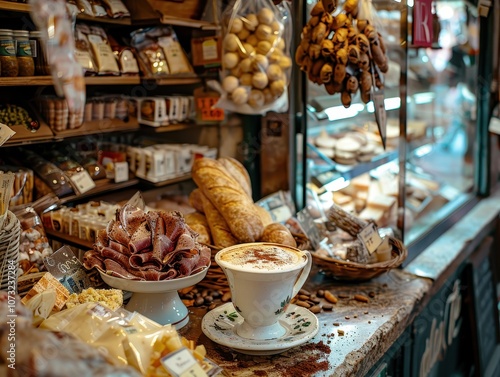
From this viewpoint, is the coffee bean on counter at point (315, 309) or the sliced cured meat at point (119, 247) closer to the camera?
the sliced cured meat at point (119, 247)

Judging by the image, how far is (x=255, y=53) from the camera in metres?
2.57

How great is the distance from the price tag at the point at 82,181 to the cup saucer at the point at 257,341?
1.01 metres

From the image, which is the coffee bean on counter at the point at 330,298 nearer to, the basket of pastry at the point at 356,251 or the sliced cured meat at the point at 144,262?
the basket of pastry at the point at 356,251

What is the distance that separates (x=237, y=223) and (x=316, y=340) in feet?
1.79

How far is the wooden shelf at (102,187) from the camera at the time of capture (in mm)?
2564

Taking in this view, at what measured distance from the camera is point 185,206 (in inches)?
116

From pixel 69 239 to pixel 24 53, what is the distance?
72 cm

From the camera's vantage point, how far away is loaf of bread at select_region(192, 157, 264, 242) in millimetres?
2148

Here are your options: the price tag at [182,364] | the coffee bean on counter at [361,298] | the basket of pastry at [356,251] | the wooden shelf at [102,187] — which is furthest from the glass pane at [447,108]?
the price tag at [182,364]

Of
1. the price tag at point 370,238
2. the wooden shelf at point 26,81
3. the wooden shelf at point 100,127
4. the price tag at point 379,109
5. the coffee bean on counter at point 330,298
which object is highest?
the wooden shelf at point 26,81

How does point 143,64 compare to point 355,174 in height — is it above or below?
above

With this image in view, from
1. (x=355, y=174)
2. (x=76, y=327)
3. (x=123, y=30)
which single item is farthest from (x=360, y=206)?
(x=76, y=327)

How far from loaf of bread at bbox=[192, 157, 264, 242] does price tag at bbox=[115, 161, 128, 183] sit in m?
0.59

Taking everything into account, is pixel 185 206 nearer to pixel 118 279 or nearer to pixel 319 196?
pixel 319 196
